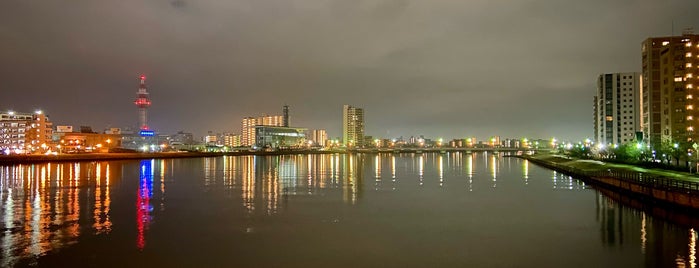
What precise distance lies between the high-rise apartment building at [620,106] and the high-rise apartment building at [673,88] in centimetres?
3373

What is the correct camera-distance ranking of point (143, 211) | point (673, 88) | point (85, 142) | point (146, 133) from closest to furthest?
point (143, 211) → point (673, 88) → point (85, 142) → point (146, 133)

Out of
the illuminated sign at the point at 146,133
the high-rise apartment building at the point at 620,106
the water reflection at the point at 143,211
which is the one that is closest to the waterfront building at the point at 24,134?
the illuminated sign at the point at 146,133

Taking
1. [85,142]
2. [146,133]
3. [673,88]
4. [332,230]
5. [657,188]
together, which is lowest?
[332,230]

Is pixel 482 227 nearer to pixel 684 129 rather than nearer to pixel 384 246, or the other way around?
pixel 384 246

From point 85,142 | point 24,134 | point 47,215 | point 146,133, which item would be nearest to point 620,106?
point 47,215

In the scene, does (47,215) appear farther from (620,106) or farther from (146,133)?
(146,133)

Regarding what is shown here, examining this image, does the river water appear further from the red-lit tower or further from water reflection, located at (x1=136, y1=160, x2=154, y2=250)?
the red-lit tower

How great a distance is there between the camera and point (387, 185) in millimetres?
40969

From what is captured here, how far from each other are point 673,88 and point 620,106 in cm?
4187

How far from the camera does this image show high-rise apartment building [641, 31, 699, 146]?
215 ft

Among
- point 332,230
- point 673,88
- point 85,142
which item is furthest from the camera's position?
point 85,142

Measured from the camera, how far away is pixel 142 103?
187 metres

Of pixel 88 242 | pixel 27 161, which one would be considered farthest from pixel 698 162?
pixel 27 161

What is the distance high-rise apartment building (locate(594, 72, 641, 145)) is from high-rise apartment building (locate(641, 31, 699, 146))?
3373 cm
